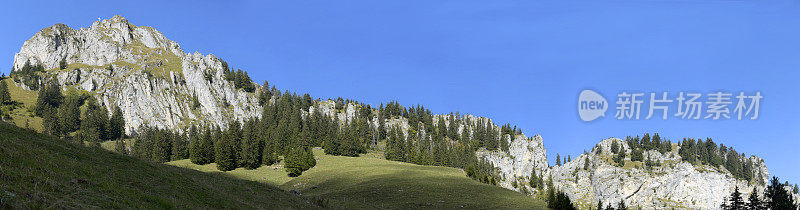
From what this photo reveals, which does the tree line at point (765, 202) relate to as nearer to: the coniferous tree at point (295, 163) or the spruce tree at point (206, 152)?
the coniferous tree at point (295, 163)

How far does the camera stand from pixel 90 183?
66.8ft

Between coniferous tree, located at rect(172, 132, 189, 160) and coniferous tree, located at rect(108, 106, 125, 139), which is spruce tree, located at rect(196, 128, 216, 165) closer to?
coniferous tree, located at rect(172, 132, 189, 160)

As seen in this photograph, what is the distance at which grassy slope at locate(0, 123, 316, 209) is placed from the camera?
1581 cm

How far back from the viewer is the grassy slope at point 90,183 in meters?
15.8

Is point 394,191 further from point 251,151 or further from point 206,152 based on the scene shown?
point 206,152

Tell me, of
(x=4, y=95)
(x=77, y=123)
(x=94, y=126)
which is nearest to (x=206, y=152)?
(x=94, y=126)

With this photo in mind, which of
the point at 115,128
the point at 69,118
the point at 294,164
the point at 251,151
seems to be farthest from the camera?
the point at 115,128

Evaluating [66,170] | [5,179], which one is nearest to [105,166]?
[66,170]

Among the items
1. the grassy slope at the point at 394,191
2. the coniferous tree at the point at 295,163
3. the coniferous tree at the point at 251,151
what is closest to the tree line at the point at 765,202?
the grassy slope at the point at 394,191

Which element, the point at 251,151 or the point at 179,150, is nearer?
the point at 251,151

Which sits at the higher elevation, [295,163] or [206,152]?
[206,152]

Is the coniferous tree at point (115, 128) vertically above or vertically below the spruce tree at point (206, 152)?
above

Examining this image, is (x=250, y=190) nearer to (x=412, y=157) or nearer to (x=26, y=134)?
(x=26, y=134)

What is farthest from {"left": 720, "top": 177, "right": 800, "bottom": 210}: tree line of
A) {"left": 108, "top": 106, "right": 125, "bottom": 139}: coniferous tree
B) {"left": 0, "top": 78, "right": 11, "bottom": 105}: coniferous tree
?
{"left": 0, "top": 78, "right": 11, "bottom": 105}: coniferous tree
